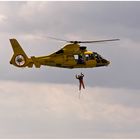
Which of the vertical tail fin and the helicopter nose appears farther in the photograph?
the helicopter nose

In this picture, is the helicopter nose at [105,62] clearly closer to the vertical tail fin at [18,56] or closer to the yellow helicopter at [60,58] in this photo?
the yellow helicopter at [60,58]

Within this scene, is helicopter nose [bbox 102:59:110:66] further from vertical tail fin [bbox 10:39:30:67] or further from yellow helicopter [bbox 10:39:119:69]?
vertical tail fin [bbox 10:39:30:67]

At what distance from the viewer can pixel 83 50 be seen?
161 metres

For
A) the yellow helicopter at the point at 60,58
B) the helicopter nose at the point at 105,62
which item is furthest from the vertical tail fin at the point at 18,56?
the helicopter nose at the point at 105,62

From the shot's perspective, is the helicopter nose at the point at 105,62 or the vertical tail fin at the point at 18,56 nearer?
the vertical tail fin at the point at 18,56

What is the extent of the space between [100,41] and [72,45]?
3.88 meters

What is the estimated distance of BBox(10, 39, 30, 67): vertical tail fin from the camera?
6255 inches

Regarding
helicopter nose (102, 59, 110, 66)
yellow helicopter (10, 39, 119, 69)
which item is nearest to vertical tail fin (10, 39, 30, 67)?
yellow helicopter (10, 39, 119, 69)

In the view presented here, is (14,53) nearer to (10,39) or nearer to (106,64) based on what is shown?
(10,39)

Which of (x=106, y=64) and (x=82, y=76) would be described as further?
(x=106, y=64)

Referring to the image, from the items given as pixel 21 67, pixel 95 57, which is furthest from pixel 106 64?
pixel 21 67

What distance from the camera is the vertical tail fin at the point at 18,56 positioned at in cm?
15888

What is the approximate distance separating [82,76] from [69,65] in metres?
5.61

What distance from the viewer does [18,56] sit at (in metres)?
160
